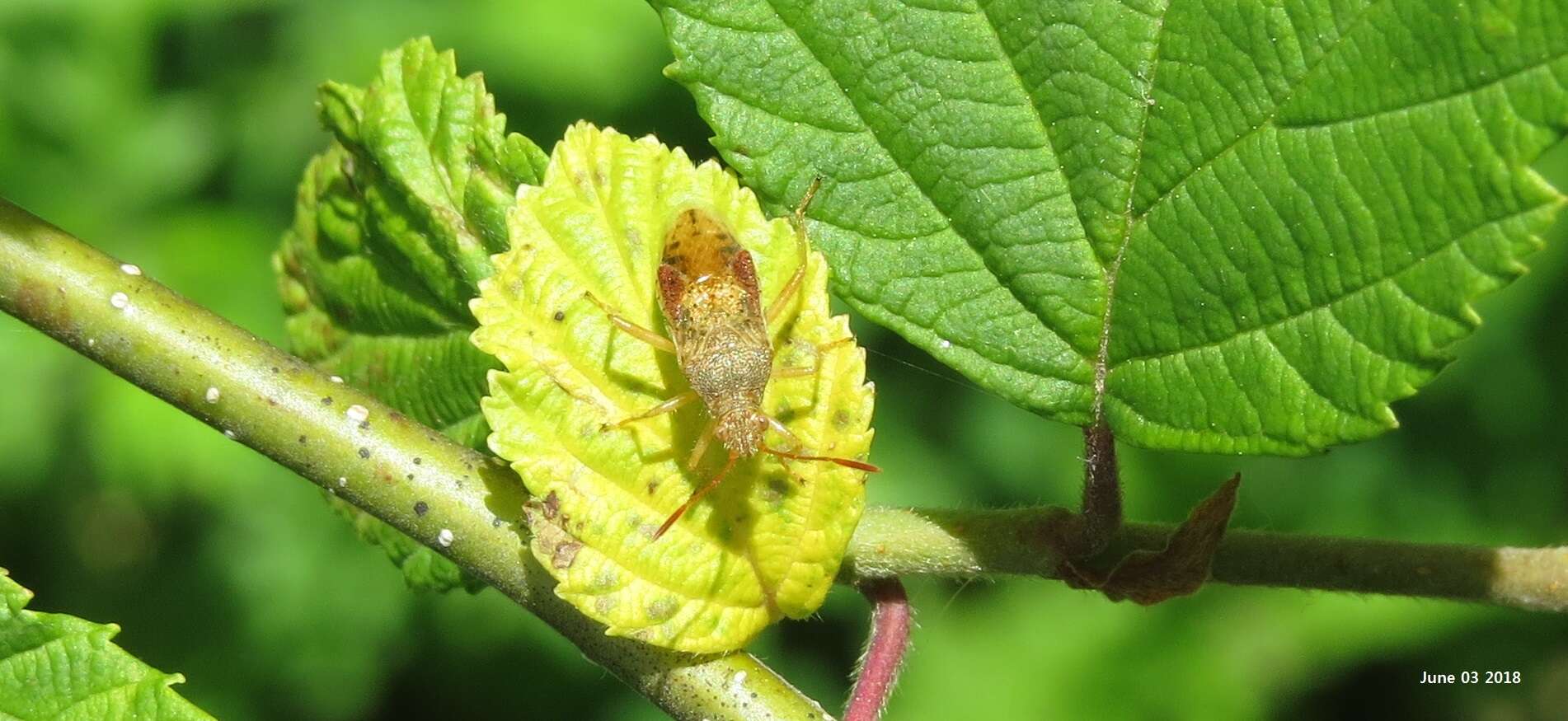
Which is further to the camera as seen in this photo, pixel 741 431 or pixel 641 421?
pixel 741 431

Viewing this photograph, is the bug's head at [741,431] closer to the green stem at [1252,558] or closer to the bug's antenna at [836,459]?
the bug's antenna at [836,459]

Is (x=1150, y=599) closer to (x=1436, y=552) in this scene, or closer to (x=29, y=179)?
(x=1436, y=552)

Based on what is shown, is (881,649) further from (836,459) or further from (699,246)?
(699,246)

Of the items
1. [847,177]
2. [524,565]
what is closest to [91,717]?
[524,565]

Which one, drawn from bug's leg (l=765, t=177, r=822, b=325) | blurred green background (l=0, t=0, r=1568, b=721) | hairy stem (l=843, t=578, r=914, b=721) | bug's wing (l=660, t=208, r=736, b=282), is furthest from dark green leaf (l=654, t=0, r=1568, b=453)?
blurred green background (l=0, t=0, r=1568, b=721)

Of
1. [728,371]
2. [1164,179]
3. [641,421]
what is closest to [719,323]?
[728,371]

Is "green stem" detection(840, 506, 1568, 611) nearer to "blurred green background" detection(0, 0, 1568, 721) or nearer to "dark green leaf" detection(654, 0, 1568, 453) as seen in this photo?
"dark green leaf" detection(654, 0, 1568, 453)
